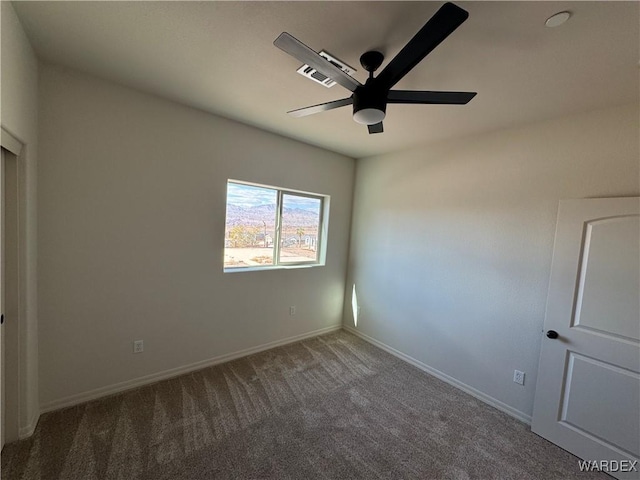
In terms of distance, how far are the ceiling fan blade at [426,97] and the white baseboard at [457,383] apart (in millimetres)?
2603

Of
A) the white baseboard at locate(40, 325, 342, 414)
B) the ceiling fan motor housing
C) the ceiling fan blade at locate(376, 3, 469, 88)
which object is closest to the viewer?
the ceiling fan blade at locate(376, 3, 469, 88)

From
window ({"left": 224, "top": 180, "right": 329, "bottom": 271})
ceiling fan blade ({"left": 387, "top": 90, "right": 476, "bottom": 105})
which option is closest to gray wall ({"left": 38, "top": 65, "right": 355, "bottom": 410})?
window ({"left": 224, "top": 180, "right": 329, "bottom": 271})

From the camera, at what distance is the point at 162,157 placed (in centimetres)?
239

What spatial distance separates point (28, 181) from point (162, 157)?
0.89m

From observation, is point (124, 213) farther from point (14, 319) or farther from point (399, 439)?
point (399, 439)

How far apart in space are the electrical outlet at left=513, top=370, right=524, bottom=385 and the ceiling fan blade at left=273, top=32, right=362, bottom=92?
2.69m

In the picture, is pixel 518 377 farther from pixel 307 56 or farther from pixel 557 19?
pixel 307 56

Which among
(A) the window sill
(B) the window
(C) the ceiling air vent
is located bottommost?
(A) the window sill

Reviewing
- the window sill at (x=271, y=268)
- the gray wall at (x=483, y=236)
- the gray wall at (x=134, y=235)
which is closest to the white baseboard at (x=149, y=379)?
the gray wall at (x=134, y=235)

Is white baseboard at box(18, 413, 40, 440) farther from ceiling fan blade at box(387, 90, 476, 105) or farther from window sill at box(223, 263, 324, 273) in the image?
ceiling fan blade at box(387, 90, 476, 105)

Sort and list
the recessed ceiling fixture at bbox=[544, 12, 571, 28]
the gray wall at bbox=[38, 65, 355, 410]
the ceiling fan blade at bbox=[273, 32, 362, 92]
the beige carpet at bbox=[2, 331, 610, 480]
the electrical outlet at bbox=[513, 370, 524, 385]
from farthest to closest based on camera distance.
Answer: the electrical outlet at bbox=[513, 370, 524, 385], the gray wall at bbox=[38, 65, 355, 410], the beige carpet at bbox=[2, 331, 610, 480], the recessed ceiling fixture at bbox=[544, 12, 571, 28], the ceiling fan blade at bbox=[273, 32, 362, 92]

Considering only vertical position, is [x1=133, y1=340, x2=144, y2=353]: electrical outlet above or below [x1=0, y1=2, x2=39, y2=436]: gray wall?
below

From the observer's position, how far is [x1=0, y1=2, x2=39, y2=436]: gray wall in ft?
4.79

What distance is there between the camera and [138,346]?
242cm
